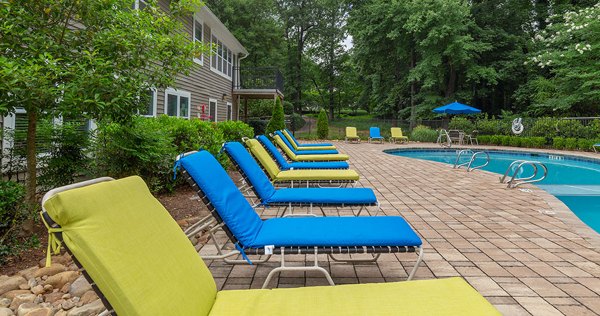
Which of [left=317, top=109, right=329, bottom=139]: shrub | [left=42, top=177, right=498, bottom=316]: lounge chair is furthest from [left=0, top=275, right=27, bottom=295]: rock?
[left=317, top=109, right=329, bottom=139]: shrub

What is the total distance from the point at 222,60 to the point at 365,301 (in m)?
17.6

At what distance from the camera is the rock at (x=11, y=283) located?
2633 mm

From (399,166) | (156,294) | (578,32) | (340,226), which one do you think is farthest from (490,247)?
(578,32)

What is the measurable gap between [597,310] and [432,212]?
2.63 metres

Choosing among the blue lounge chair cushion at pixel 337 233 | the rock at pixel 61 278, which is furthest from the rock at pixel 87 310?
the blue lounge chair cushion at pixel 337 233

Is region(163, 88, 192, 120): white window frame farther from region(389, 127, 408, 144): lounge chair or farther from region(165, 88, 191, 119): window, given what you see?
region(389, 127, 408, 144): lounge chair

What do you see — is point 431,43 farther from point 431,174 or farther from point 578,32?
point 431,174

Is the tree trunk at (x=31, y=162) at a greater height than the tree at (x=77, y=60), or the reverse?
the tree at (x=77, y=60)

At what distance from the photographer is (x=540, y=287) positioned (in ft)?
9.14

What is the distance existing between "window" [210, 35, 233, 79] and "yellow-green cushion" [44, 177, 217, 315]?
15.2m

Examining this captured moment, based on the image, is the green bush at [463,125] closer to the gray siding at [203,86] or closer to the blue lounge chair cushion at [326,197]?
the gray siding at [203,86]

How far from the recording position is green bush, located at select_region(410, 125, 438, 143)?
76.0ft

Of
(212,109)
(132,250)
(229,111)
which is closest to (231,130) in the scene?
(132,250)

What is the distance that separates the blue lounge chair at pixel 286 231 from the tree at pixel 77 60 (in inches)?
51.9
